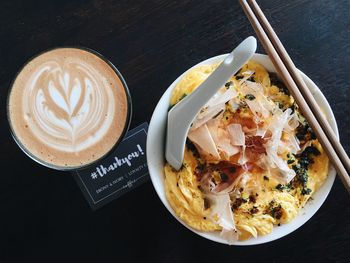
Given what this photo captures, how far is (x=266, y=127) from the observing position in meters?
1.27

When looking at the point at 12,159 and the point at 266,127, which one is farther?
the point at 12,159

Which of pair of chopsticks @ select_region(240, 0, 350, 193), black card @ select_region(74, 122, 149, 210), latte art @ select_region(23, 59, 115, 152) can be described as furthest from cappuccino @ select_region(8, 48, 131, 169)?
pair of chopsticks @ select_region(240, 0, 350, 193)

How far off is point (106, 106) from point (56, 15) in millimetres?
364

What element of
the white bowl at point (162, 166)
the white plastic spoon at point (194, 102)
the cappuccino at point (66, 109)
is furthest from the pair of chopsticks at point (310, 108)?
the cappuccino at point (66, 109)

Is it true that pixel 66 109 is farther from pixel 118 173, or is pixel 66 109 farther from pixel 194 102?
pixel 194 102

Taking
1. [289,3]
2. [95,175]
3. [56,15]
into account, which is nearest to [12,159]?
[95,175]

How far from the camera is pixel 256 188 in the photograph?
1.29 meters

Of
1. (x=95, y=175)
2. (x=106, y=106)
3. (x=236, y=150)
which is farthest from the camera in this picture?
(x=95, y=175)

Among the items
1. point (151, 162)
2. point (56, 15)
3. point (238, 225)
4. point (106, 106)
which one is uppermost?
point (56, 15)

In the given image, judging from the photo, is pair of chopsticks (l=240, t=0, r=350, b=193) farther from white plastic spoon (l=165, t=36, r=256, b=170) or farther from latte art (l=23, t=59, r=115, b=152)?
latte art (l=23, t=59, r=115, b=152)

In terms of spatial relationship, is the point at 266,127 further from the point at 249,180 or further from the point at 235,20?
the point at 235,20

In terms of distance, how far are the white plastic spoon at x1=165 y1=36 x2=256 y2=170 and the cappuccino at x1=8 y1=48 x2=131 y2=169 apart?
0.68 ft

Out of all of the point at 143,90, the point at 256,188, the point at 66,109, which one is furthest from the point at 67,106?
the point at 256,188

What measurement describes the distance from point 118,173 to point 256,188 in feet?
1.46
